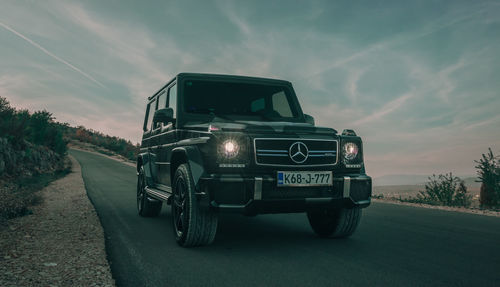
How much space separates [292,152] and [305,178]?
0.31 m

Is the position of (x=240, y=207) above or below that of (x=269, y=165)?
below

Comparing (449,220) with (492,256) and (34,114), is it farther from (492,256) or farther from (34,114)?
(34,114)

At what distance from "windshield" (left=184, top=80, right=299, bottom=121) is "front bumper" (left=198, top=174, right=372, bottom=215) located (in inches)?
62.1

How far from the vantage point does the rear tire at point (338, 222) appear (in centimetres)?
485

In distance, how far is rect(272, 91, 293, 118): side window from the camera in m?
5.93

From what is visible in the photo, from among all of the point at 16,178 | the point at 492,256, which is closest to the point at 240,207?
the point at 492,256

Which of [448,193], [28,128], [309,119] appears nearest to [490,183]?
[448,193]

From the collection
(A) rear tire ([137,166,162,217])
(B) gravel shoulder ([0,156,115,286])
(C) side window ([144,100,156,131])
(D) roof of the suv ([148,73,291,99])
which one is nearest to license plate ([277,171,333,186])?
(B) gravel shoulder ([0,156,115,286])

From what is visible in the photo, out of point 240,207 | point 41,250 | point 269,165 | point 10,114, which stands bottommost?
point 41,250

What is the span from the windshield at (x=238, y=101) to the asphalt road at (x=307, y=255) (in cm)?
170

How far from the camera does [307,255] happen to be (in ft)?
13.5

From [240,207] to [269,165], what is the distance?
1.81ft

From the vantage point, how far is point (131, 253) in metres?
4.23

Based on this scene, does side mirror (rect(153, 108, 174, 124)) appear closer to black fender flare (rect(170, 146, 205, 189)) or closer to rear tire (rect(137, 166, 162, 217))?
black fender flare (rect(170, 146, 205, 189))
